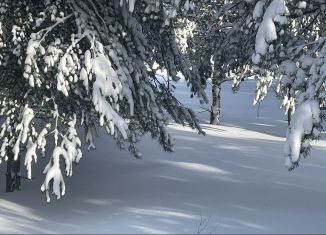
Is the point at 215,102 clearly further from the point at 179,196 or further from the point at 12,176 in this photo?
the point at 12,176

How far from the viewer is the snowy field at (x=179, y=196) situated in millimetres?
8188

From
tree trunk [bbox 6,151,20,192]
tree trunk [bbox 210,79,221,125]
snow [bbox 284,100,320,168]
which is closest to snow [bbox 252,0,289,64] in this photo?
snow [bbox 284,100,320,168]

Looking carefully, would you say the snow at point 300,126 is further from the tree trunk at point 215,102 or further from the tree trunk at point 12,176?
the tree trunk at point 215,102

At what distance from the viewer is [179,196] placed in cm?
1009

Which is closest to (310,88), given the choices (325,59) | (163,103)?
(325,59)

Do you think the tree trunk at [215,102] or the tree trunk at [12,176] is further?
the tree trunk at [215,102]

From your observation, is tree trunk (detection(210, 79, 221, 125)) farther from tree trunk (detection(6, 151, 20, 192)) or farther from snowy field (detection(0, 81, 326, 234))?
tree trunk (detection(6, 151, 20, 192))

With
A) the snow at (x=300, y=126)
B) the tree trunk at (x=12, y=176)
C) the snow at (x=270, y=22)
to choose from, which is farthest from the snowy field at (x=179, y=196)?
the snow at (x=270, y=22)

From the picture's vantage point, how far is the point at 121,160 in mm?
13953

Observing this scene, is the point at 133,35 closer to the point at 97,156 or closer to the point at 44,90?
the point at 44,90

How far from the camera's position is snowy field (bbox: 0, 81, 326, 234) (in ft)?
26.9

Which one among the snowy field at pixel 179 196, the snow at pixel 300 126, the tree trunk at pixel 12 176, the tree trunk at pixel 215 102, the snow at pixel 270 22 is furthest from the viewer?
the tree trunk at pixel 215 102

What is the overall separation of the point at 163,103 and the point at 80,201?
266 cm

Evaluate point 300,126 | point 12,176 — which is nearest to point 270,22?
point 300,126
